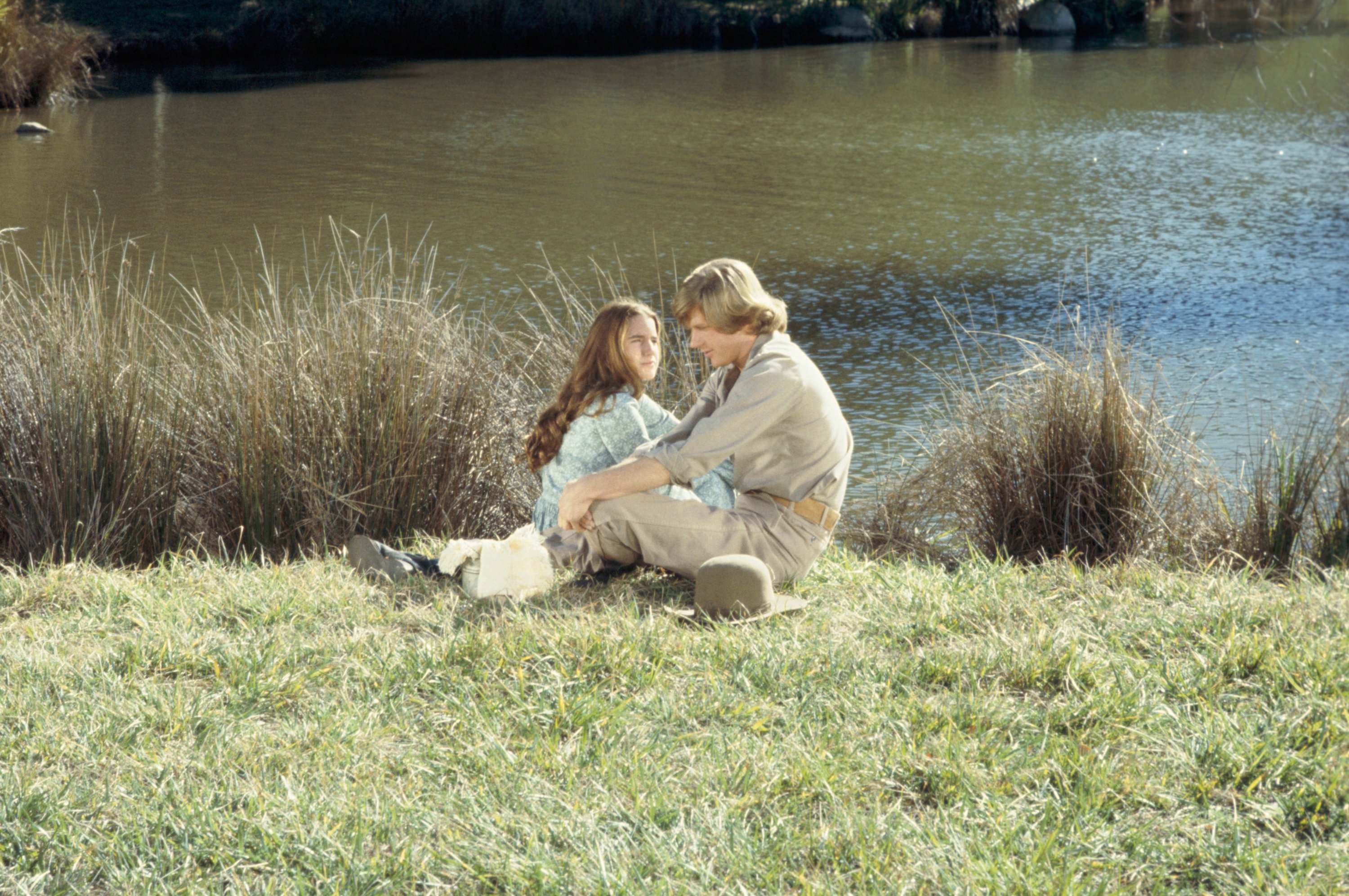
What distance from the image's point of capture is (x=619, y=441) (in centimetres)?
404

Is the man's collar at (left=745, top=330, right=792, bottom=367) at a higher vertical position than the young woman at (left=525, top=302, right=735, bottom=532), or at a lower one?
higher

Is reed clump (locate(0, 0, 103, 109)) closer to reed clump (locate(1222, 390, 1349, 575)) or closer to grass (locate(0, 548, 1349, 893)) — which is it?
grass (locate(0, 548, 1349, 893))

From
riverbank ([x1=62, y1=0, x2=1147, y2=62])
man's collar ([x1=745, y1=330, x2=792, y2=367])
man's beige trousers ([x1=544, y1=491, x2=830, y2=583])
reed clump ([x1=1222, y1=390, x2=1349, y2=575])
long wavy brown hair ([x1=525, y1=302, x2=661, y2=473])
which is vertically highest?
riverbank ([x1=62, y1=0, x2=1147, y2=62])

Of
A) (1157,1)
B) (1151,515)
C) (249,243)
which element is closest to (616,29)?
(1157,1)

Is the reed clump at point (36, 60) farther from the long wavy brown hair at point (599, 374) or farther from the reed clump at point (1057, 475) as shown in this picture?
the reed clump at point (1057, 475)

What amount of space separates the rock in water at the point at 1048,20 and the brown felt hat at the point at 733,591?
105 ft

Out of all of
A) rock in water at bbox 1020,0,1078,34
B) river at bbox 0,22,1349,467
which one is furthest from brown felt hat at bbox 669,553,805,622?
rock in water at bbox 1020,0,1078,34

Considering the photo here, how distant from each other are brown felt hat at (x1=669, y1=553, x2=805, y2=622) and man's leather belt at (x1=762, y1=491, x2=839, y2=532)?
380 millimetres

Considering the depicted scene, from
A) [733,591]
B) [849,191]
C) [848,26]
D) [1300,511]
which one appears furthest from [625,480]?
[848,26]

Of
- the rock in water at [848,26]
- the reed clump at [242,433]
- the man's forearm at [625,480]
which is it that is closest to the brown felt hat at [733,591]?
the man's forearm at [625,480]

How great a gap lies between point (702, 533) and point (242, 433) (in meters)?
1.89

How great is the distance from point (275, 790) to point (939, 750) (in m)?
1.30

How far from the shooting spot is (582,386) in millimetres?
4051

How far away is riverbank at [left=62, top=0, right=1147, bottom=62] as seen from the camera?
2709cm
